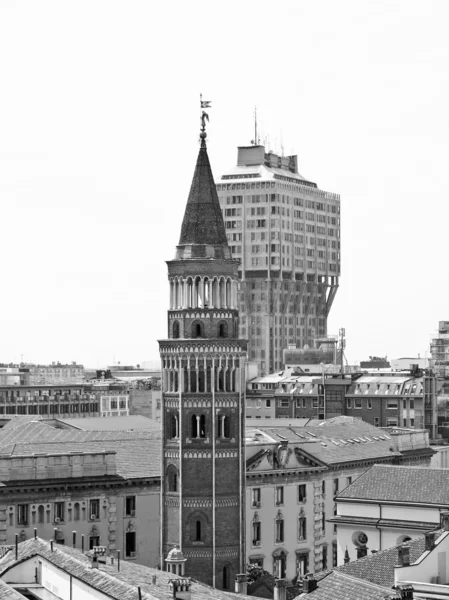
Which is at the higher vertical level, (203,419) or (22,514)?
(203,419)

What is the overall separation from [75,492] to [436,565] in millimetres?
40340

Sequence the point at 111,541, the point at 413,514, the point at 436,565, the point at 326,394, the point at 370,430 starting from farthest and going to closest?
the point at 326,394 → the point at 370,430 → the point at 111,541 → the point at 413,514 → the point at 436,565

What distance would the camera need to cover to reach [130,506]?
104m

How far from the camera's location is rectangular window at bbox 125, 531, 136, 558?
10356cm

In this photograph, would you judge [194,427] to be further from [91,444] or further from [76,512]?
[91,444]

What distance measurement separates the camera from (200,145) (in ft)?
336

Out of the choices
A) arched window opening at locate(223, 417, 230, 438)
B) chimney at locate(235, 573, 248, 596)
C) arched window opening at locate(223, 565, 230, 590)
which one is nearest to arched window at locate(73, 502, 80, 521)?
arched window opening at locate(223, 565, 230, 590)

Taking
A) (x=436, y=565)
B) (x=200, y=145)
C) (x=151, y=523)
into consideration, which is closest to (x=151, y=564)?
(x=151, y=523)

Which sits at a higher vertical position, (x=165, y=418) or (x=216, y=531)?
(x=165, y=418)

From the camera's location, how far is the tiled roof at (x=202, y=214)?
10088cm

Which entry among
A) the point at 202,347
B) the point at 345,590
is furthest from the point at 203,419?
the point at 345,590

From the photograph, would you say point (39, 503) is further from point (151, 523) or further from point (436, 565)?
point (436, 565)

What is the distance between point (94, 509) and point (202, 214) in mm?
20259

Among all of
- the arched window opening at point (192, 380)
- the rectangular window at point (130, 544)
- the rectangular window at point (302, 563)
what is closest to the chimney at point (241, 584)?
the rectangular window at point (130, 544)
